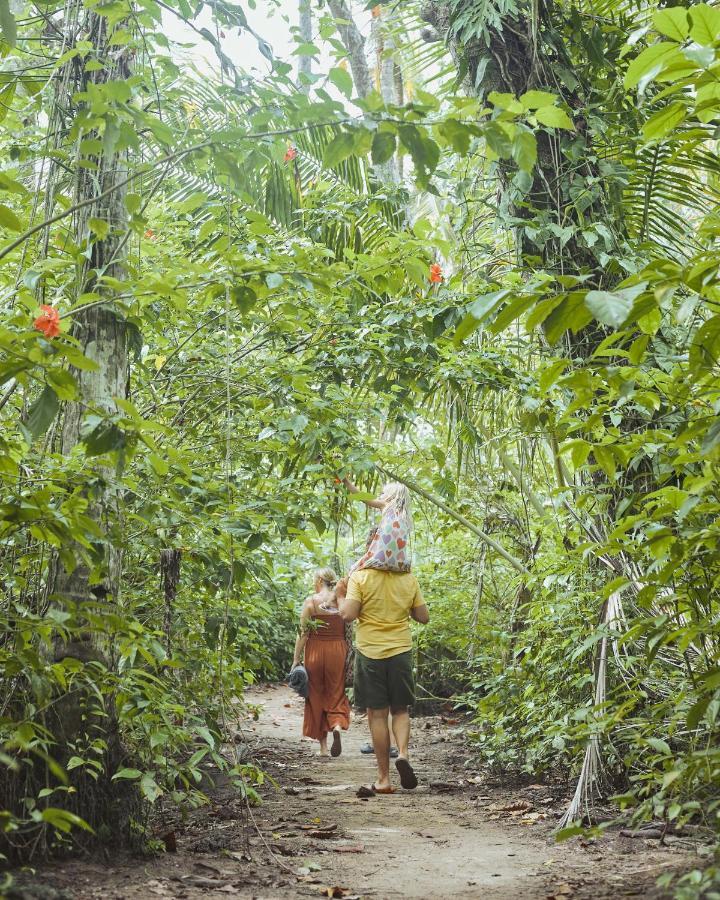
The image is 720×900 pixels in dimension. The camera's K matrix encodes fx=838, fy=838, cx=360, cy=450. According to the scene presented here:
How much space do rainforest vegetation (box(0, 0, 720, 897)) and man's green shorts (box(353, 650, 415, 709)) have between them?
1.84 feet

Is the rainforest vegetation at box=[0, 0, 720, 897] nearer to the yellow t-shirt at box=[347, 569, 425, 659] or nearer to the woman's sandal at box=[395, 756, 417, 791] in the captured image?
the woman's sandal at box=[395, 756, 417, 791]

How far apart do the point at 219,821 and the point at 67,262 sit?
2.63 meters

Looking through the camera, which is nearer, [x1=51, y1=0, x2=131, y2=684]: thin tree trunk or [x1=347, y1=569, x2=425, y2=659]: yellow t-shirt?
[x1=51, y1=0, x2=131, y2=684]: thin tree trunk

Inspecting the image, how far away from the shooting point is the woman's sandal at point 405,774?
518cm

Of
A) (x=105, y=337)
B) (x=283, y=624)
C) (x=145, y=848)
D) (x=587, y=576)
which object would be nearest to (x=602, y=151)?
(x=587, y=576)

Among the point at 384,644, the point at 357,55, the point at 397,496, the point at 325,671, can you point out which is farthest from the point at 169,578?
the point at 357,55

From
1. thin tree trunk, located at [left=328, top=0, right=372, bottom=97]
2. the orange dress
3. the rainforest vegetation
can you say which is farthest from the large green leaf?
thin tree trunk, located at [left=328, top=0, right=372, bottom=97]

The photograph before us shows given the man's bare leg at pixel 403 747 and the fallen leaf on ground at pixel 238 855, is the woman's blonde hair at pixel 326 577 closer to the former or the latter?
the man's bare leg at pixel 403 747

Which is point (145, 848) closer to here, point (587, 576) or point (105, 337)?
point (105, 337)

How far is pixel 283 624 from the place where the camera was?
1348 cm

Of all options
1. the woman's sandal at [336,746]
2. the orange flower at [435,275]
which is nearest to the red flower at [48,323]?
the orange flower at [435,275]

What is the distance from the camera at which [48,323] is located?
2.38 m

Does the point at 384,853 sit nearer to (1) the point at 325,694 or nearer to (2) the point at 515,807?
(2) the point at 515,807

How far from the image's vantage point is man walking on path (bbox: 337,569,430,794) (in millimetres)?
5441
